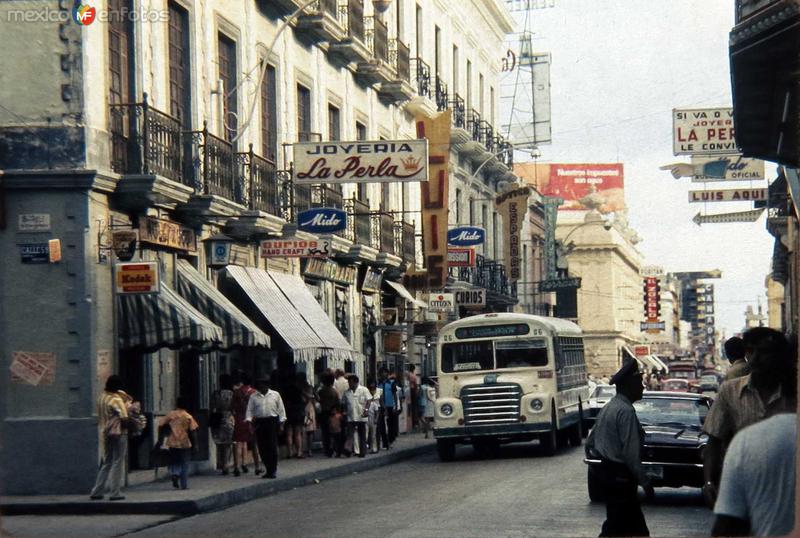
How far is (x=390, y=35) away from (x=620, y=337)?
7841 centimetres

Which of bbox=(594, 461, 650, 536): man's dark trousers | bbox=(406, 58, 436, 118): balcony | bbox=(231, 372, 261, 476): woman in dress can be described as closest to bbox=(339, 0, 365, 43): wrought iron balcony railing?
bbox=(406, 58, 436, 118): balcony

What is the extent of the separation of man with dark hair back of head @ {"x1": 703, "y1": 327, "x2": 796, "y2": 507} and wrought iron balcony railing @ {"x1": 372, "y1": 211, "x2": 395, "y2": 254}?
2680 cm

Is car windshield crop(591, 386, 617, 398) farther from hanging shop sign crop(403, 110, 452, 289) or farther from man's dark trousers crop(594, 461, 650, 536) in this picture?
man's dark trousers crop(594, 461, 650, 536)

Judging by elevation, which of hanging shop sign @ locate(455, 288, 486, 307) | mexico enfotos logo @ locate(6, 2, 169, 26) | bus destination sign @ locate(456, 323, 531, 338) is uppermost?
mexico enfotos logo @ locate(6, 2, 169, 26)

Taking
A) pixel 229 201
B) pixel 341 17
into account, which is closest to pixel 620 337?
pixel 341 17

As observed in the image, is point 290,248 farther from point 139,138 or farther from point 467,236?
point 467,236

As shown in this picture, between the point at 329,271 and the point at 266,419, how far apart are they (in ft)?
36.2

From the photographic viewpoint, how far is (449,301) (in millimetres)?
41594

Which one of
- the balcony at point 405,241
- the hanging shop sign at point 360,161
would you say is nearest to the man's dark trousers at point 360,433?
the hanging shop sign at point 360,161

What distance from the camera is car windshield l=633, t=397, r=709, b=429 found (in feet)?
63.8

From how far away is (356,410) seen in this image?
30000mm

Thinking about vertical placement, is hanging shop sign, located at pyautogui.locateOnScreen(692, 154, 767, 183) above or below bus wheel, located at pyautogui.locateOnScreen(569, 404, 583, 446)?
above

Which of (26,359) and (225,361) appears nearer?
(26,359)

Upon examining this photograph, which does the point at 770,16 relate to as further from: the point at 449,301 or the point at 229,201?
the point at 449,301
